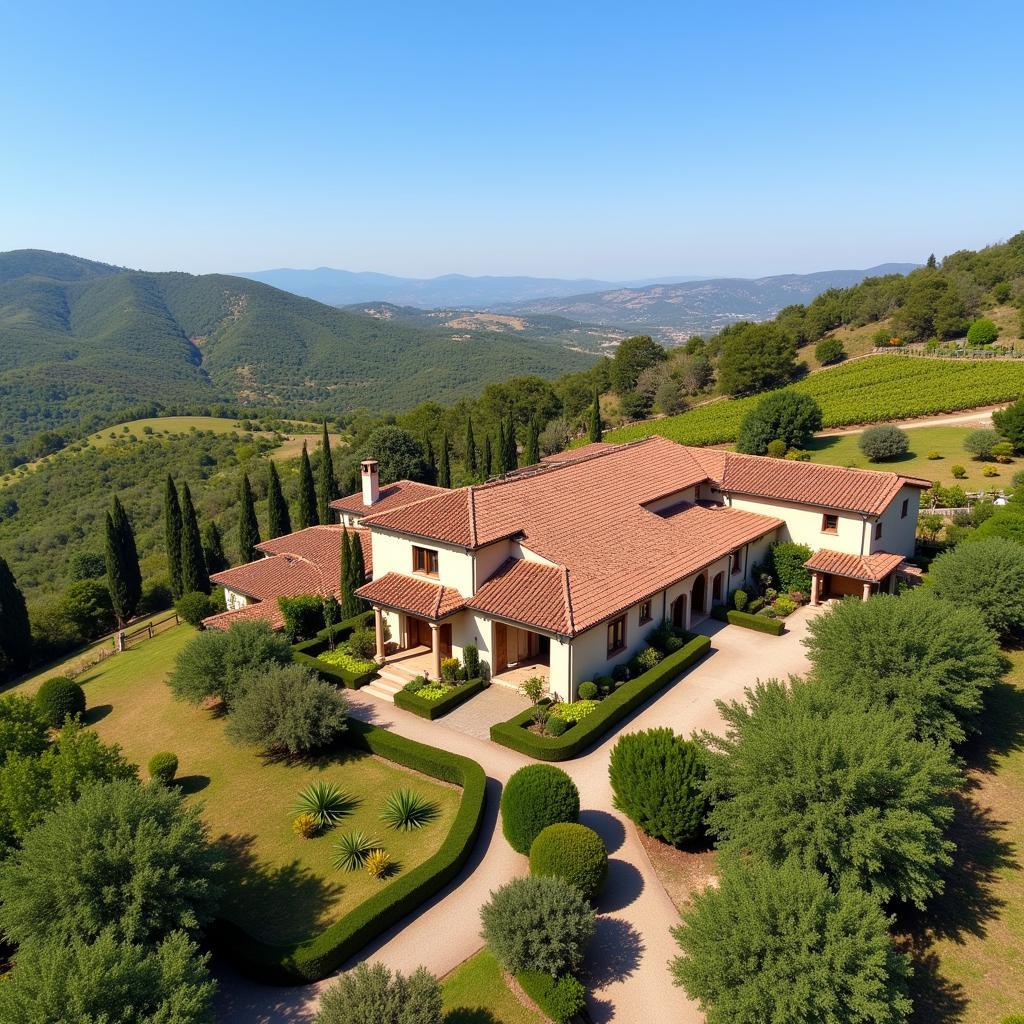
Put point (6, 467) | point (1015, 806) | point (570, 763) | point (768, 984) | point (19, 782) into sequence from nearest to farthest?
point (768, 984) < point (19, 782) < point (1015, 806) < point (570, 763) < point (6, 467)

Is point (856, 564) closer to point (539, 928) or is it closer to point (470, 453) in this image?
point (539, 928)

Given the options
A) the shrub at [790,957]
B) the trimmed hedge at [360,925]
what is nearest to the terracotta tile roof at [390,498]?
the trimmed hedge at [360,925]

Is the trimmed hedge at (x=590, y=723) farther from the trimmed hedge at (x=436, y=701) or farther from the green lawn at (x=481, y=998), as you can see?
the green lawn at (x=481, y=998)

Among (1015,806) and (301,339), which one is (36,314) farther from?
(1015,806)

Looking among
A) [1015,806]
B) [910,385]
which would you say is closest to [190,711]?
[1015,806]

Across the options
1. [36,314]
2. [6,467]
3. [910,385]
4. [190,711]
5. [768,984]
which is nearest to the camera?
[768,984]
